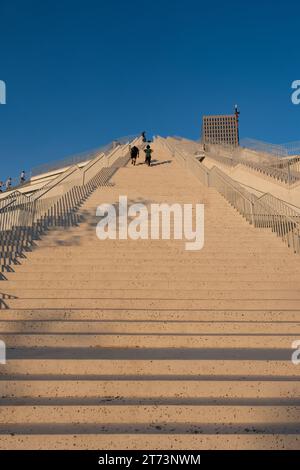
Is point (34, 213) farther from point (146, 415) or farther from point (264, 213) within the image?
point (146, 415)

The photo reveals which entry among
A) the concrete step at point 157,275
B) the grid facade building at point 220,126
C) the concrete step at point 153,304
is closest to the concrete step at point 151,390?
the concrete step at point 153,304

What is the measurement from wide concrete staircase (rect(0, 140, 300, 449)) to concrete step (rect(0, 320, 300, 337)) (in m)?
0.02

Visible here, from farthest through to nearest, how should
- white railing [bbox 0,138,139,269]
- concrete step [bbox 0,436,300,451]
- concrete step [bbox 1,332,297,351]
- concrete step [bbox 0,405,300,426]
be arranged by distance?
white railing [bbox 0,138,139,269], concrete step [bbox 1,332,297,351], concrete step [bbox 0,405,300,426], concrete step [bbox 0,436,300,451]

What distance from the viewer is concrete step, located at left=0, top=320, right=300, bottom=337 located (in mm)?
4984

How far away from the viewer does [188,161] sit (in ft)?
64.9

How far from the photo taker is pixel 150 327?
502cm

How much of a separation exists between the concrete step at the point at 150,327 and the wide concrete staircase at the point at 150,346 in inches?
0.6

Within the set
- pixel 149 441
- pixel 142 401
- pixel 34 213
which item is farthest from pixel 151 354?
pixel 34 213

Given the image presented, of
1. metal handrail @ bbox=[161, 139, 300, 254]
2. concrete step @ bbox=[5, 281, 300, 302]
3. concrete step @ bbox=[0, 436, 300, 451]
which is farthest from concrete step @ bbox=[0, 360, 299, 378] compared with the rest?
metal handrail @ bbox=[161, 139, 300, 254]

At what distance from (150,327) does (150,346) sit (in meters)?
0.37

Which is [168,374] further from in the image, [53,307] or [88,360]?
[53,307]

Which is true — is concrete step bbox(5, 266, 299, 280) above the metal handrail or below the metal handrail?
below

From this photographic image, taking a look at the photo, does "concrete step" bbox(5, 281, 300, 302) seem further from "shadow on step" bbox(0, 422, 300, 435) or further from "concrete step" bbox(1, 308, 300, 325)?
"shadow on step" bbox(0, 422, 300, 435)
